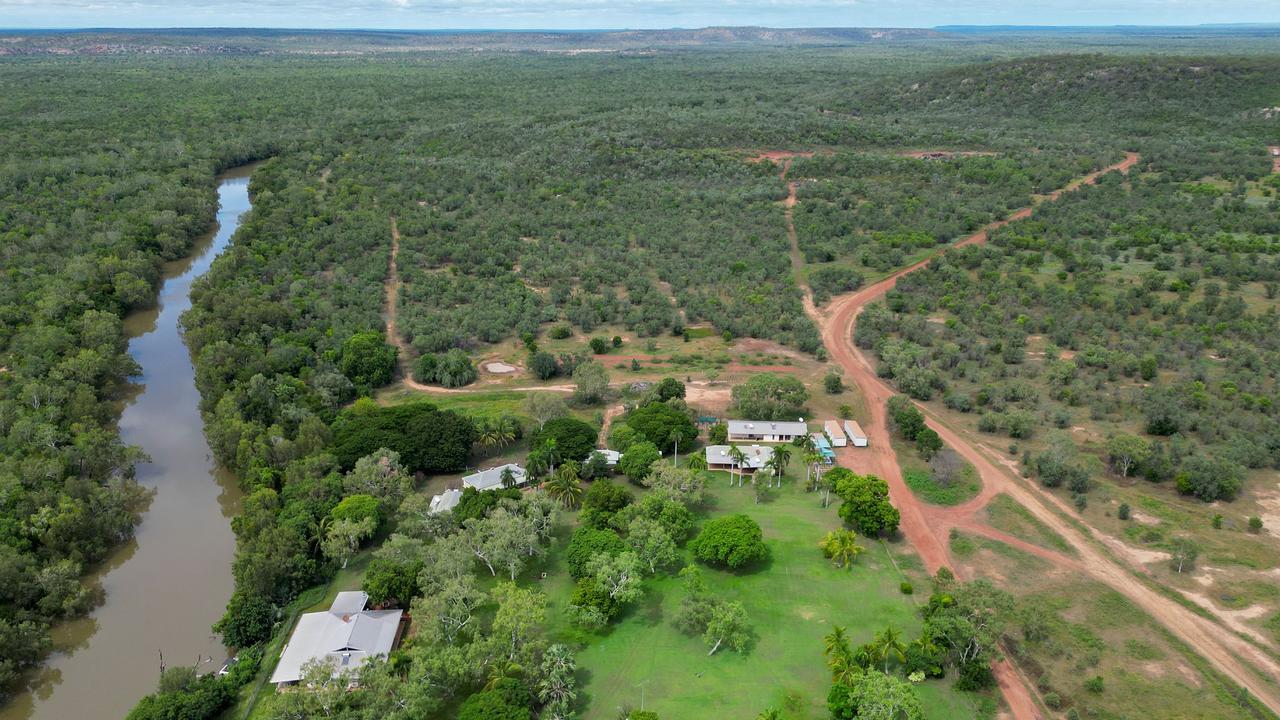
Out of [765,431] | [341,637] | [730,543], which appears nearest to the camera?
[341,637]

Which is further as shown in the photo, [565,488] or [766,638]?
[565,488]

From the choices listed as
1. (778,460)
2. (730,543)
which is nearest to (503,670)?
(730,543)

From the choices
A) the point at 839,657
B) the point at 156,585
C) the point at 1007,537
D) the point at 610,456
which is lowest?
the point at 156,585

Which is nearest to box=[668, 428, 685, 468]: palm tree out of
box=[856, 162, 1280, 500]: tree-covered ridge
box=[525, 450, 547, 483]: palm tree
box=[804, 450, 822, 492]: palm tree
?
box=[804, 450, 822, 492]: palm tree

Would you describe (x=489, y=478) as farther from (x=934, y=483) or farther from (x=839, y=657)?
(x=934, y=483)

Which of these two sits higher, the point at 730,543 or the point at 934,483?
the point at 730,543

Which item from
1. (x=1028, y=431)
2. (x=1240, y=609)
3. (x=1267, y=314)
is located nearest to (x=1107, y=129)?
(x=1267, y=314)

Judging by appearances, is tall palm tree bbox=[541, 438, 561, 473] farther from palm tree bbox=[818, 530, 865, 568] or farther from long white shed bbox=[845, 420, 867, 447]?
long white shed bbox=[845, 420, 867, 447]
